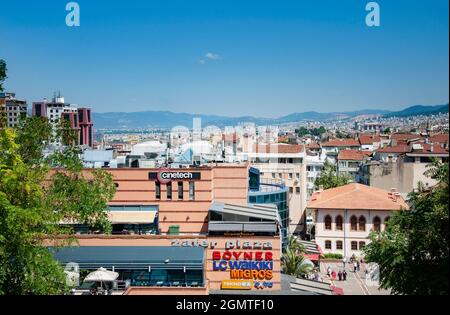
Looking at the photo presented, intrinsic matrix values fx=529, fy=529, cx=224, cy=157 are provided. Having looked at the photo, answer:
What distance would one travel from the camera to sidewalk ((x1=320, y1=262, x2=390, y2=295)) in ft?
75.1

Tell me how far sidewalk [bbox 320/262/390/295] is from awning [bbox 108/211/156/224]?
28.4 feet

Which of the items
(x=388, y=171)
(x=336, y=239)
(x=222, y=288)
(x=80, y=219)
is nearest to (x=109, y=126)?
(x=388, y=171)

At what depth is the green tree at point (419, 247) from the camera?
10355mm

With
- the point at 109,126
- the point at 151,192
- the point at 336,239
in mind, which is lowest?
the point at 336,239

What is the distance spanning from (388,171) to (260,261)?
25193mm

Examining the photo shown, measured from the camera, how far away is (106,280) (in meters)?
14.6

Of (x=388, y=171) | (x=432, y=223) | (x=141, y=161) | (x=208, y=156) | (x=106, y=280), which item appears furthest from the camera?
(x=388, y=171)

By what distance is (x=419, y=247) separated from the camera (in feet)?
38.1

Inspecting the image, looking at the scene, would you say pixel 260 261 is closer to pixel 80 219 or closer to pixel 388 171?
pixel 80 219

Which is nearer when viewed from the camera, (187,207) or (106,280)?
(106,280)

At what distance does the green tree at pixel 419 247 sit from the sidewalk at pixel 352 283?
828 centimetres

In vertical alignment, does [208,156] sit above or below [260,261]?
above

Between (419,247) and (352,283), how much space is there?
1415cm

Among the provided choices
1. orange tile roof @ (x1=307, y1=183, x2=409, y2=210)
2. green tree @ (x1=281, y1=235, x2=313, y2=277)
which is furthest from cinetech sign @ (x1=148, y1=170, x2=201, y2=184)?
orange tile roof @ (x1=307, y1=183, x2=409, y2=210)
